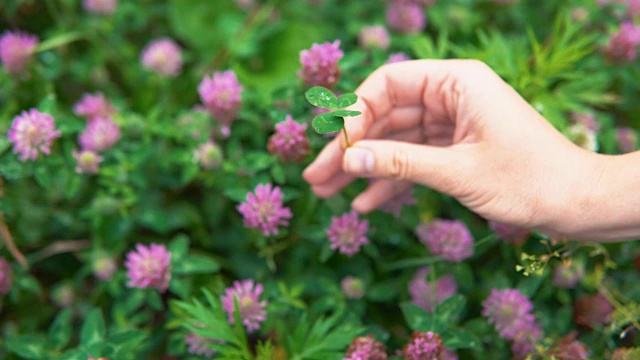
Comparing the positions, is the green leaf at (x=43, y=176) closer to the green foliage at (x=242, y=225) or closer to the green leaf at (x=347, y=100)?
the green foliage at (x=242, y=225)

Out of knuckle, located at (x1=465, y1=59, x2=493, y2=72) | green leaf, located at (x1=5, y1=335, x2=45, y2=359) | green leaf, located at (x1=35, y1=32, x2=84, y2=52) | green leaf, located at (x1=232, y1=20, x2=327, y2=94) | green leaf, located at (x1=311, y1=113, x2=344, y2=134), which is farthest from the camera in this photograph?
green leaf, located at (x1=232, y1=20, x2=327, y2=94)

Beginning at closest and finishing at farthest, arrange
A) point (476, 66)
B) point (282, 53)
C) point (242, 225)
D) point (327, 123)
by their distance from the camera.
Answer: point (327, 123) < point (476, 66) < point (242, 225) < point (282, 53)

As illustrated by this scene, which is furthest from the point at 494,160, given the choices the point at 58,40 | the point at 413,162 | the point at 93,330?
the point at 58,40

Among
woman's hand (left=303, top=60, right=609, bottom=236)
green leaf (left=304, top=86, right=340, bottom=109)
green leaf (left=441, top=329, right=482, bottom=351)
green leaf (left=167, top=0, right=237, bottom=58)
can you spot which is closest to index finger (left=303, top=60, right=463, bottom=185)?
woman's hand (left=303, top=60, right=609, bottom=236)

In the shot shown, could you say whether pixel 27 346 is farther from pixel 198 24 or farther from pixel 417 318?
pixel 198 24

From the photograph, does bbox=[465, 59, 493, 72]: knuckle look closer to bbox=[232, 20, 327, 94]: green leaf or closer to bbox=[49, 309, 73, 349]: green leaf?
bbox=[232, 20, 327, 94]: green leaf

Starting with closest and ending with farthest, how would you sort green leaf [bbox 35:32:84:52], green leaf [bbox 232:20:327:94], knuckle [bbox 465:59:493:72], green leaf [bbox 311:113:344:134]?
green leaf [bbox 311:113:344:134] → knuckle [bbox 465:59:493:72] → green leaf [bbox 35:32:84:52] → green leaf [bbox 232:20:327:94]
